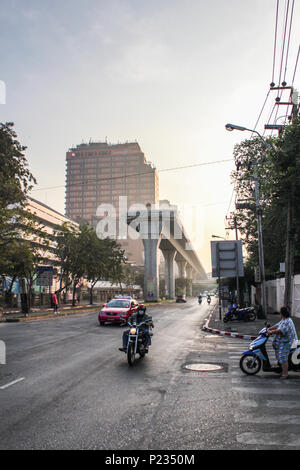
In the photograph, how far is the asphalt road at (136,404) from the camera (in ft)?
15.6

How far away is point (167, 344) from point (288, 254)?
22.9ft

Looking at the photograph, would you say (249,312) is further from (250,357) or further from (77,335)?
(250,357)

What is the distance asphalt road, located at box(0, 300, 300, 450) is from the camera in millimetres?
4770

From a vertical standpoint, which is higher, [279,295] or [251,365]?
[279,295]

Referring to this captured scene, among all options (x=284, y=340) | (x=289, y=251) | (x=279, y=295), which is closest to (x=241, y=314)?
(x=279, y=295)

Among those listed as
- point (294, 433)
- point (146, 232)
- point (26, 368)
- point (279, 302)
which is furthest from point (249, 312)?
point (146, 232)

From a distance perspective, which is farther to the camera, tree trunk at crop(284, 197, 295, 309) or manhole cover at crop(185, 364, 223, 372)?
tree trunk at crop(284, 197, 295, 309)

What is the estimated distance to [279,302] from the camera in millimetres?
32219

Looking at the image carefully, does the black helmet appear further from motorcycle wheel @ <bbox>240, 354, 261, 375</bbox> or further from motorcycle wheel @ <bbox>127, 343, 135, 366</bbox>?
motorcycle wheel @ <bbox>240, 354, 261, 375</bbox>

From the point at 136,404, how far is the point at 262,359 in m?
3.79

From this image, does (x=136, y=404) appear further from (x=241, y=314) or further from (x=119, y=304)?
(x=241, y=314)

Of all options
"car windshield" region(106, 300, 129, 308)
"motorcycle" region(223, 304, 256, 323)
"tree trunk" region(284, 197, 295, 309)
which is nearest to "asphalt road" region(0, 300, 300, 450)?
"tree trunk" region(284, 197, 295, 309)

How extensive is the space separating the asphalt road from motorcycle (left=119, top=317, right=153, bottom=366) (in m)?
0.27

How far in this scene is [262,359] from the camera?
900 centimetres
